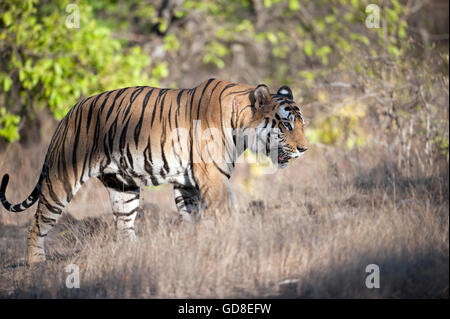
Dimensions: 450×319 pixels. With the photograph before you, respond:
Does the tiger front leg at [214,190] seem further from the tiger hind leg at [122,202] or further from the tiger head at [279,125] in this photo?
the tiger hind leg at [122,202]

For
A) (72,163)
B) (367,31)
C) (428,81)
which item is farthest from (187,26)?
(72,163)

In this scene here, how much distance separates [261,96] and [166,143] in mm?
980

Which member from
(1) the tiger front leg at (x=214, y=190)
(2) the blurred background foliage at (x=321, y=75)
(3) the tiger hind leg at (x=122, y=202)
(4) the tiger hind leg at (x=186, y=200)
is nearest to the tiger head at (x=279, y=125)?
(1) the tiger front leg at (x=214, y=190)

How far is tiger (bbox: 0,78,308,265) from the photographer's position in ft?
15.9

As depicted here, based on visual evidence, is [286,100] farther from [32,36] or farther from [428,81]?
[32,36]

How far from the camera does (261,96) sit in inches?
190

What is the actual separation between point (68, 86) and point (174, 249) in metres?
5.18

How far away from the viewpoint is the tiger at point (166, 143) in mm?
4836

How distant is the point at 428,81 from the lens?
735 centimetres

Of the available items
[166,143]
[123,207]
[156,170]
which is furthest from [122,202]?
[166,143]

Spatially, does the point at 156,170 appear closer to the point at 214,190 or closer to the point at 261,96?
the point at 214,190

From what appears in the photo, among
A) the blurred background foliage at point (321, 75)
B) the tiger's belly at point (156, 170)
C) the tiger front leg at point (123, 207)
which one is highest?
the blurred background foliage at point (321, 75)

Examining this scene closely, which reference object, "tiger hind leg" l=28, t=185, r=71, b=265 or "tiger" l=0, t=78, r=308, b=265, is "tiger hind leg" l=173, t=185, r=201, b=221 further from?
"tiger hind leg" l=28, t=185, r=71, b=265
